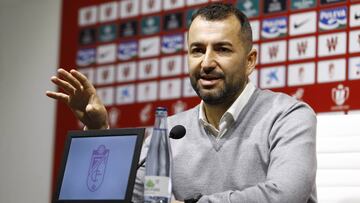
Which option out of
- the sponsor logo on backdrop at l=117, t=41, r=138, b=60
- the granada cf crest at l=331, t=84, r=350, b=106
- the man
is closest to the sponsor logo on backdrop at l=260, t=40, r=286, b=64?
the granada cf crest at l=331, t=84, r=350, b=106

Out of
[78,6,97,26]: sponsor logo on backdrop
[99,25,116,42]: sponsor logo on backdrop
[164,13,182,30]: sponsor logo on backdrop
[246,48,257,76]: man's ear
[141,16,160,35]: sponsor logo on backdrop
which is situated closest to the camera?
[246,48,257,76]: man's ear

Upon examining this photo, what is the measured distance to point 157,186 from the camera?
5.60ft

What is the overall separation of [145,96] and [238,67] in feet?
5.55

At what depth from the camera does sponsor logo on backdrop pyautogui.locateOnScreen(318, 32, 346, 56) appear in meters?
3.22

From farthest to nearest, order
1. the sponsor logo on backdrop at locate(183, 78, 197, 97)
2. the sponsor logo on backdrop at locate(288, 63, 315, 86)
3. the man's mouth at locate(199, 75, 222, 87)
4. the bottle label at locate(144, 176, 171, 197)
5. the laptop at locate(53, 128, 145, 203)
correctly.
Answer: the sponsor logo on backdrop at locate(183, 78, 197, 97)
the sponsor logo on backdrop at locate(288, 63, 315, 86)
the man's mouth at locate(199, 75, 222, 87)
the laptop at locate(53, 128, 145, 203)
the bottle label at locate(144, 176, 171, 197)

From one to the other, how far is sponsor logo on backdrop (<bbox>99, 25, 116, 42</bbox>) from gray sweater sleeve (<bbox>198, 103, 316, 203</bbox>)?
215cm

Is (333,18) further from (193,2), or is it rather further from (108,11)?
(108,11)

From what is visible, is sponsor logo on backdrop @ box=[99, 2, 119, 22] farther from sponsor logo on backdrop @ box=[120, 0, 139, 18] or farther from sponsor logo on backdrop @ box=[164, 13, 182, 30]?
sponsor logo on backdrop @ box=[164, 13, 182, 30]

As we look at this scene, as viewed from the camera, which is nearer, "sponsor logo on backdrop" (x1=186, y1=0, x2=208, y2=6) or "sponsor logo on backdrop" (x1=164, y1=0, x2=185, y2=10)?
"sponsor logo on backdrop" (x1=186, y1=0, x2=208, y2=6)

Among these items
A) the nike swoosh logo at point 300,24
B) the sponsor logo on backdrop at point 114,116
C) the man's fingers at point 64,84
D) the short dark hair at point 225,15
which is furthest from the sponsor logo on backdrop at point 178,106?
the man's fingers at point 64,84

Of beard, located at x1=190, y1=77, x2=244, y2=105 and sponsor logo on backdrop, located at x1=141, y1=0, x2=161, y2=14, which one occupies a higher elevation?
sponsor logo on backdrop, located at x1=141, y1=0, x2=161, y2=14

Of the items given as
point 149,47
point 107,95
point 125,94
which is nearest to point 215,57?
point 149,47

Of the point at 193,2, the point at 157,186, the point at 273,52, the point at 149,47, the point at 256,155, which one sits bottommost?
the point at 157,186

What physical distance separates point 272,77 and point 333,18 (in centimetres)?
42
